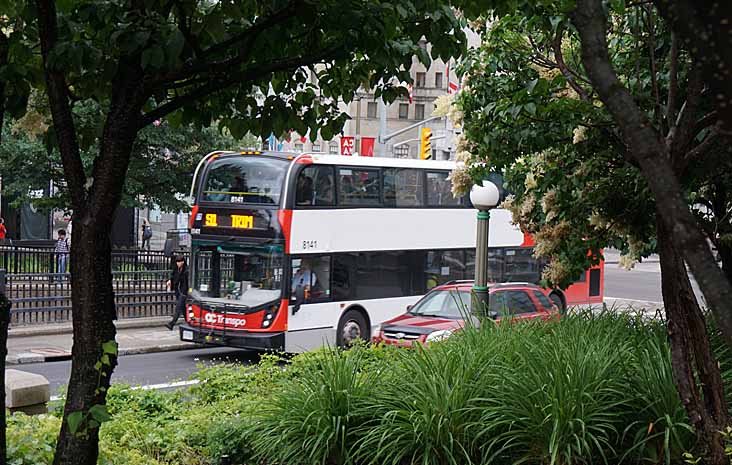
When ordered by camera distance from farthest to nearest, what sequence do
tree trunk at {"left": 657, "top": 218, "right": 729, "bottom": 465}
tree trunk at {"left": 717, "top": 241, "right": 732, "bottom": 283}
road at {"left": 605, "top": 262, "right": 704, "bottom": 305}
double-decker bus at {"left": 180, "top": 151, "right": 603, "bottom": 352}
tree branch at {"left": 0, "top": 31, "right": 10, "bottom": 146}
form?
road at {"left": 605, "top": 262, "right": 704, "bottom": 305}, double-decker bus at {"left": 180, "top": 151, "right": 603, "bottom": 352}, tree trunk at {"left": 717, "top": 241, "right": 732, "bottom": 283}, tree trunk at {"left": 657, "top": 218, "right": 729, "bottom": 465}, tree branch at {"left": 0, "top": 31, "right": 10, "bottom": 146}

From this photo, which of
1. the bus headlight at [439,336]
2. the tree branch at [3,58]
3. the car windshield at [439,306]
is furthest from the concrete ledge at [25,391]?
the car windshield at [439,306]

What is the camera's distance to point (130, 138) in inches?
193

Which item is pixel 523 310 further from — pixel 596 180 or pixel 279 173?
pixel 596 180

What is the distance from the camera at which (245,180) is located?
760 inches

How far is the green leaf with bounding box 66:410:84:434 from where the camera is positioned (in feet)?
15.0

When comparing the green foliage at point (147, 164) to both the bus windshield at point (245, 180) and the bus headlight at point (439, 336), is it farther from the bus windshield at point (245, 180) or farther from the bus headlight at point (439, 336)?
the bus headlight at point (439, 336)

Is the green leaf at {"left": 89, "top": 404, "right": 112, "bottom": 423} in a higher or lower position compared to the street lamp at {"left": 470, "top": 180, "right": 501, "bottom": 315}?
lower

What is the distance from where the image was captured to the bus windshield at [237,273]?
1888 centimetres

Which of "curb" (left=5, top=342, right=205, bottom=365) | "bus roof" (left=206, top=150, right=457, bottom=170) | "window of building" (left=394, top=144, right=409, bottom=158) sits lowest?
"curb" (left=5, top=342, right=205, bottom=365)

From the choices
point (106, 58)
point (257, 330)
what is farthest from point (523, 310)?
point (106, 58)

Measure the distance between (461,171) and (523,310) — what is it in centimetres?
633

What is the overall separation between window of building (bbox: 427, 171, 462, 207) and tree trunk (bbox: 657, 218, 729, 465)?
16.2 metres

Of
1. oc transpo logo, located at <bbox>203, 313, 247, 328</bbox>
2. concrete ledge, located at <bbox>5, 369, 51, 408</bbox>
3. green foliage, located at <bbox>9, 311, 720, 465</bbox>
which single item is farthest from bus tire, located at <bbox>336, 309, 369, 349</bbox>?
green foliage, located at <bbox>9, 311, 720, 465</bbox>

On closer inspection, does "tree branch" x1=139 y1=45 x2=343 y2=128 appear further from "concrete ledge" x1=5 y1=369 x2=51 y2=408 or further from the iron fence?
the iron fence
